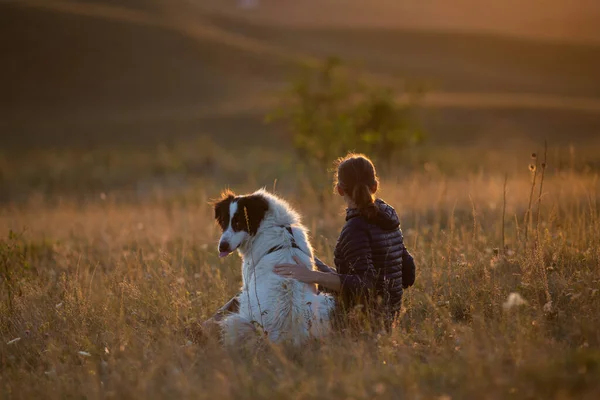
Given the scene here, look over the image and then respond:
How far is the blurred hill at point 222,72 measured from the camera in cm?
4241

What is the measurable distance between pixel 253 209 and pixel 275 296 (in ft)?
2.82

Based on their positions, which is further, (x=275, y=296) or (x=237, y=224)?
(x=237, y=224)

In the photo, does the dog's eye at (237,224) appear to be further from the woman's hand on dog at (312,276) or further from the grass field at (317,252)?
the grass field at (317,252)

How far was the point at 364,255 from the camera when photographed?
4805 mm

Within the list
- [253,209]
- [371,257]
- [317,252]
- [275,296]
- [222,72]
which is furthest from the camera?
[222,72]

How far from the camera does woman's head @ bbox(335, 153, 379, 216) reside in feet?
15.5

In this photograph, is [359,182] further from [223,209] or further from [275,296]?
[223,209]

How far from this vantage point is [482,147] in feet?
107

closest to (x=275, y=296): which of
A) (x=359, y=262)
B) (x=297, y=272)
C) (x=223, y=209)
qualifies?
(x=297, y=272)

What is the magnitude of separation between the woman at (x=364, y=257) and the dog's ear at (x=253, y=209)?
645 mm

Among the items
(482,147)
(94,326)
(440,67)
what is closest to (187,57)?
(440,67)

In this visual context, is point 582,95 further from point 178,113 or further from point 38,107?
point 38,107

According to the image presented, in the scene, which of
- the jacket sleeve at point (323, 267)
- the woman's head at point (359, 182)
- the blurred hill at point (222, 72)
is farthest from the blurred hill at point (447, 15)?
the woman's head at point (359, 182)

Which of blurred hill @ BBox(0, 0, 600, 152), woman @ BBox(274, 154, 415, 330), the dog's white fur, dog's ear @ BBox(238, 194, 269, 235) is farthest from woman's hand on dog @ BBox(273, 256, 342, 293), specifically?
blurred hill @ BBox(0, 0, 600, 152)
